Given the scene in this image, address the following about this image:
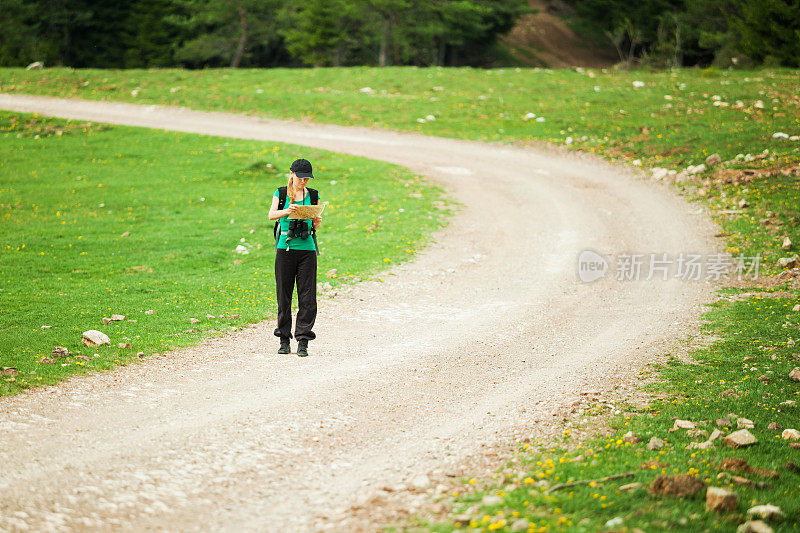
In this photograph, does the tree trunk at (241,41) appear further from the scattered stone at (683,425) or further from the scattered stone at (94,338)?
the scattered stone at (683,425)

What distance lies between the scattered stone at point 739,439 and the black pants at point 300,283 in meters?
5.63

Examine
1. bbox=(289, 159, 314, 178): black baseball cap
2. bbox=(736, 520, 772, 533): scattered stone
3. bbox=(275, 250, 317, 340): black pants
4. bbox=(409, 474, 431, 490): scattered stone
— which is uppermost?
bbox=(289, 159, 314, 178): black baseball cap

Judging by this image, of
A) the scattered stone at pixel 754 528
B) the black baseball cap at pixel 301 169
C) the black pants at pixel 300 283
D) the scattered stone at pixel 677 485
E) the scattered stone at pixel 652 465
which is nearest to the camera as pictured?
the scattered stone at pixel 754 528

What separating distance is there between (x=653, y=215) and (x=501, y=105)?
1413cm

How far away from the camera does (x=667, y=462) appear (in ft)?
21.3

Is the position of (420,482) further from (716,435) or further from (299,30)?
(299,30)

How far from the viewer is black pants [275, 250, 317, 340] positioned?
32.1 feet

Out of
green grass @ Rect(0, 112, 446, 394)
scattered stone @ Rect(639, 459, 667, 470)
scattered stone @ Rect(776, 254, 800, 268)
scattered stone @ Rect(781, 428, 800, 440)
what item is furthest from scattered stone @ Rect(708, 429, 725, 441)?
scattered stone @ Rect(776, 254, 800, 268)

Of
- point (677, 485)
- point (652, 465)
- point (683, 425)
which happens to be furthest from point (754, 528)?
point (683, 425)

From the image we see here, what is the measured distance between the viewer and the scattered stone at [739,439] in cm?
692

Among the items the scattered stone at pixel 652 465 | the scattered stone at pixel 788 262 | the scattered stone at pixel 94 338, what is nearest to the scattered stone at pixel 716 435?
the scattered stone at pixel 652 465

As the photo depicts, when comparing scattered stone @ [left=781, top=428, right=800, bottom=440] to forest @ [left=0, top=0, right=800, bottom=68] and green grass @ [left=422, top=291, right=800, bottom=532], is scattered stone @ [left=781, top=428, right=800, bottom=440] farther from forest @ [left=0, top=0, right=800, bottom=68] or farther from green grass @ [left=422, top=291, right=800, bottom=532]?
forest @ [left=0, top=0, right=800, bottom=68]

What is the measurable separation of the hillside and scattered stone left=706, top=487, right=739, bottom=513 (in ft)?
210

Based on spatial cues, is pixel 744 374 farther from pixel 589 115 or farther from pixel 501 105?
pixel 501 105
